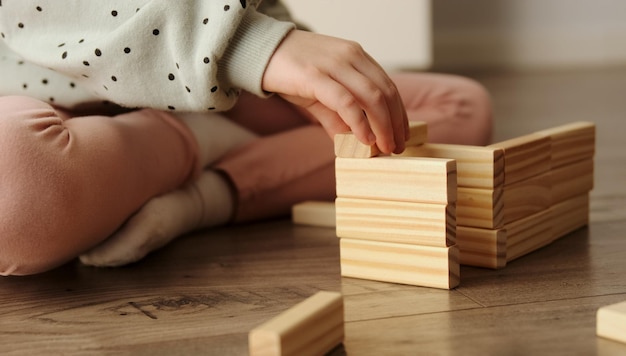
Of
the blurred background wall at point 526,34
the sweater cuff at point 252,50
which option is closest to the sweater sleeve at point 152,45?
the sweater cuff at point 252,50

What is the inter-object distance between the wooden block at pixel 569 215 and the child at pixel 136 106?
0.24 meters

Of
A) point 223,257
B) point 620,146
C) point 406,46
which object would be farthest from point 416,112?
point 406,46

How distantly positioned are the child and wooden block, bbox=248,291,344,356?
0.65ft

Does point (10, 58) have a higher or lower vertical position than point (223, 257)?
higher

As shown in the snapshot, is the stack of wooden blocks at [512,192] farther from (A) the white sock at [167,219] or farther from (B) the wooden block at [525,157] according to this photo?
(A) the white sock at [167,219]

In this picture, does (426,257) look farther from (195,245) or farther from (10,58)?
(10,58)

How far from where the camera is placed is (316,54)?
80cm

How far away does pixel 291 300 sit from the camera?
77 centimetres

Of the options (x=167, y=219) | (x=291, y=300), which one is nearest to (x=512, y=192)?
(x=291, y=300)

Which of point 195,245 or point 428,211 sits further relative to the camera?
point 195,245

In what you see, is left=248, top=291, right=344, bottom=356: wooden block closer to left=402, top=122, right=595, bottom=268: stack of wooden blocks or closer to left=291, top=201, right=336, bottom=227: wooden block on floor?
left=402, top=122, right=595, bottom=268: stack of wooden blocks

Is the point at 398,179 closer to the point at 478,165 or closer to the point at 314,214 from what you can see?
the point at 478,165

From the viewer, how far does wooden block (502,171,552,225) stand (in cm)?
84

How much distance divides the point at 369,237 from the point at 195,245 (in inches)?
11.1
